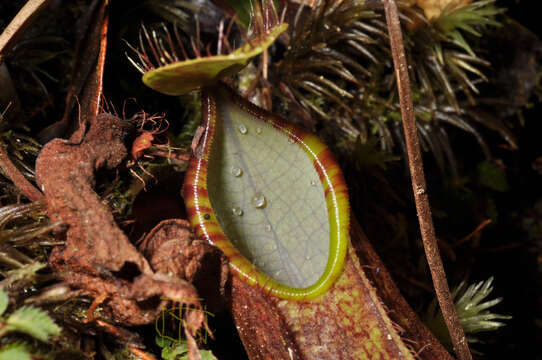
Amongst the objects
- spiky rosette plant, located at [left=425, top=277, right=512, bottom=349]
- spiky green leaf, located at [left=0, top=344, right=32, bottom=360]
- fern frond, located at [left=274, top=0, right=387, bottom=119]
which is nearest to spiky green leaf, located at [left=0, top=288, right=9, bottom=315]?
spiky green leaf, located at [left=0, top=344, right=32, bottom=360]

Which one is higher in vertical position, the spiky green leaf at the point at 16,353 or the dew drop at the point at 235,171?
the dew drop at the point at 235,171

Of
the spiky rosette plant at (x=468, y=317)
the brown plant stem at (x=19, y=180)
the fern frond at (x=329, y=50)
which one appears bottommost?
the spiky rosette plant at (x=468, y=317)

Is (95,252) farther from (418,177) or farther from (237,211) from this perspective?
(418,177)

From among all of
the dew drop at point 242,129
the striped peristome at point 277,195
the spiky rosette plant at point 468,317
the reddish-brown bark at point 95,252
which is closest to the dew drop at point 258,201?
the striped peristome at point 277,195

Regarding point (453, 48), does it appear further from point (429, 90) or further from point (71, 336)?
point (71, 336)

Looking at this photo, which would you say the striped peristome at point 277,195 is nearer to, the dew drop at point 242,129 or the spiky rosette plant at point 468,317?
the dew drop at point 242,129
